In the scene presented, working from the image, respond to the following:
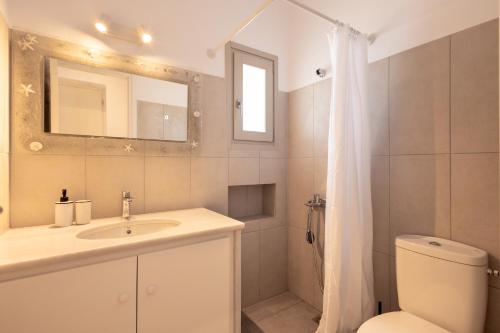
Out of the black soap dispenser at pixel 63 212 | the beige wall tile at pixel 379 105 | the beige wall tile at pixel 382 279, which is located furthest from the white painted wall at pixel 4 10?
the beige wall tile at pixel 382 279

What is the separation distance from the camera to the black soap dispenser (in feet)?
3.83

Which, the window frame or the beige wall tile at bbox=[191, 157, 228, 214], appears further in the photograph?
the window frame

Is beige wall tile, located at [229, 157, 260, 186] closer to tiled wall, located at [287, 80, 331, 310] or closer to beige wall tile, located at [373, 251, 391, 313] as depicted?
tiled wall, located at [287, 80, 331, 310]

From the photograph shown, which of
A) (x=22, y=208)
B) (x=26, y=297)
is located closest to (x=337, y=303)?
(x=26, y=297)

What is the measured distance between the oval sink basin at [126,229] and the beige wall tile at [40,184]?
9.9 inches

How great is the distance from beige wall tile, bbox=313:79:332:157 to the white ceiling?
0.15 m

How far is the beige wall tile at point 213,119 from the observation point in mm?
1724

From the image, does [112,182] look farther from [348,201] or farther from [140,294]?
[348,201]

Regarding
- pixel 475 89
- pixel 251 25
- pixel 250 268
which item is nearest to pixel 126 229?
pixel 250 268

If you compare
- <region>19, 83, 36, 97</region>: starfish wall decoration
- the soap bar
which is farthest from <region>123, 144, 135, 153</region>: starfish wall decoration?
<region>19, 83, 36, 97</region>: starfish wall decoration

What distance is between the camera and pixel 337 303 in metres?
1.30

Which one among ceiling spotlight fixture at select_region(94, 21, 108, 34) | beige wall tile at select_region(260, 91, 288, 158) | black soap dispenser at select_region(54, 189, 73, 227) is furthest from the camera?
beige wall tile at select_region(260, 91, 288, 158)

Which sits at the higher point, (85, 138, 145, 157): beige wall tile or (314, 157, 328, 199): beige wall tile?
(85, 138, 145, 157): beige wall tile

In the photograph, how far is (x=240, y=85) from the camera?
1903mm
